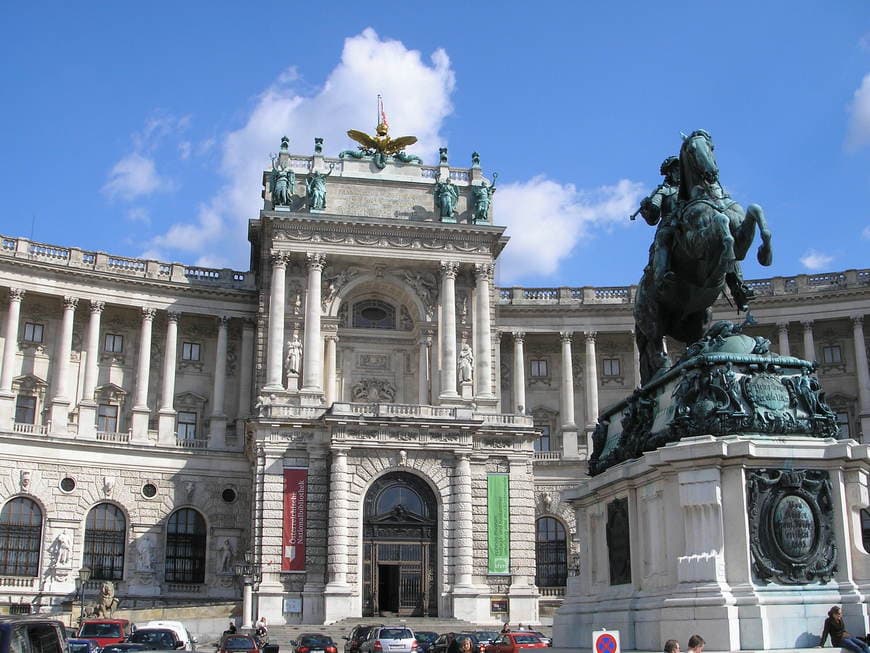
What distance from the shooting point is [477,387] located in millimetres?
59625

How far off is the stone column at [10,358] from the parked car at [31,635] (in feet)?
157

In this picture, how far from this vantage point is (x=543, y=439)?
66.9 meters

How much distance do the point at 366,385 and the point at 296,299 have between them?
630 centimetres

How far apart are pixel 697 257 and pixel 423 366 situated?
43.7 metres

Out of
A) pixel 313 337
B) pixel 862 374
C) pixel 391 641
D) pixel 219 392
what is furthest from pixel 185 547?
pixel 862 374

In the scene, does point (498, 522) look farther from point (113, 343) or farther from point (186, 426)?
point (113, 343)

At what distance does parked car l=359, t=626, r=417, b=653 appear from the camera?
1334 inches

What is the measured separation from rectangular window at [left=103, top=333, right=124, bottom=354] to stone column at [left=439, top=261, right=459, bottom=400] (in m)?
18.5

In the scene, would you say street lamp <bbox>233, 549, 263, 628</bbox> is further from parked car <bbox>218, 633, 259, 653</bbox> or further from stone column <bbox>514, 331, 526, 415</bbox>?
stone column <bbox>514, 331, 526, 415</bbox>

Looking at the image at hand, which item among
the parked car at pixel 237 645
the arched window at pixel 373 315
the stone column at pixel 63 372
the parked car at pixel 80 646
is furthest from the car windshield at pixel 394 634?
the stone column at pixel 63 372

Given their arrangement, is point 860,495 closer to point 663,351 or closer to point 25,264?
point 663,351

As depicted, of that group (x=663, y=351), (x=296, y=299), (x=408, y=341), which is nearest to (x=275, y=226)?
(x=296, y=299)

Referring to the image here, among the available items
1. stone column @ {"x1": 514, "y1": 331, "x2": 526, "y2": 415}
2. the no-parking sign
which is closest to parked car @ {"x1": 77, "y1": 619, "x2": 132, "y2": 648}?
the no-parking sign

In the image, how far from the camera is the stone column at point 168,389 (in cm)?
6084
